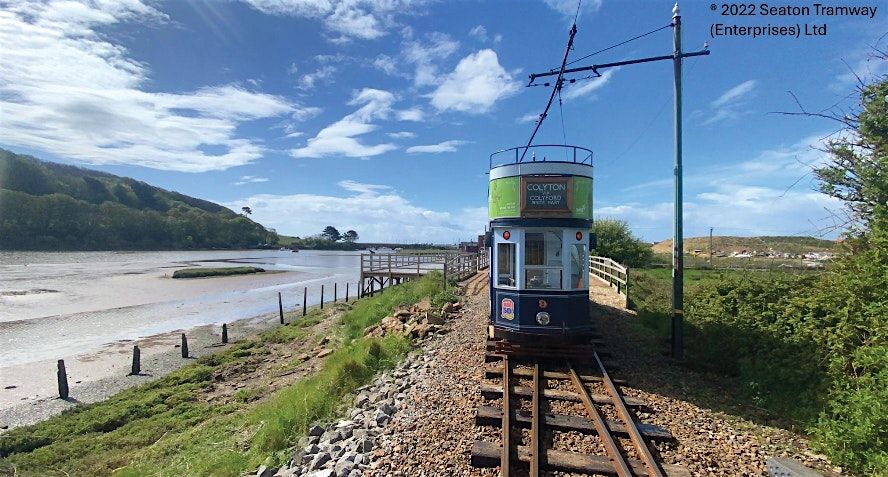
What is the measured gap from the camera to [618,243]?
108 feet

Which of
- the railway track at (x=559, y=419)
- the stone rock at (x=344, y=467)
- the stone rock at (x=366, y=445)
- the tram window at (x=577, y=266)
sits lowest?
the stone rock at (x=344, y=467)

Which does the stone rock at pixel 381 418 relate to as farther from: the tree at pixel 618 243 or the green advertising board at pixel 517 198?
the tree at pixel 618 243

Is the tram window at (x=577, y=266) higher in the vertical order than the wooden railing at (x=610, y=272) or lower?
higher

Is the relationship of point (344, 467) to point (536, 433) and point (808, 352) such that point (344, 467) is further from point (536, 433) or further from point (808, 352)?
point (808, 352)

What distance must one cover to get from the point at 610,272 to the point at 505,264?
14.8m

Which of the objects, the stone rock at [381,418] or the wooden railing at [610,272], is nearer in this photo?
the stone rock at [381,418]

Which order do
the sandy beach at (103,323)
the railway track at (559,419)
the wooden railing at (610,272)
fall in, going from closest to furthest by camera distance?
1. the railway track at (559,419)
2. the sandy beach at (103,323)
3. the wooden railing at (610,272)

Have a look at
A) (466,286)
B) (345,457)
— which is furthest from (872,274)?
(466,286)

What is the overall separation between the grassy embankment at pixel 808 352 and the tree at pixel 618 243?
21295mm

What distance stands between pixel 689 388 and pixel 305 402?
650cm

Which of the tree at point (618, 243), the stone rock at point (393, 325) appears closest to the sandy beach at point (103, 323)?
the stone rock at point (393, 325)

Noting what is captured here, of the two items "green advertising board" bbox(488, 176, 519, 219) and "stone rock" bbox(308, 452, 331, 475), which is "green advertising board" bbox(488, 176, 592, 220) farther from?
"stone rock" bbox(308, 452, 331, 475)

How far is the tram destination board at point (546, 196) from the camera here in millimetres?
8406

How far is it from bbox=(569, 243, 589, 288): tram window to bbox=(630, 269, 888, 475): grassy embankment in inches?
114
